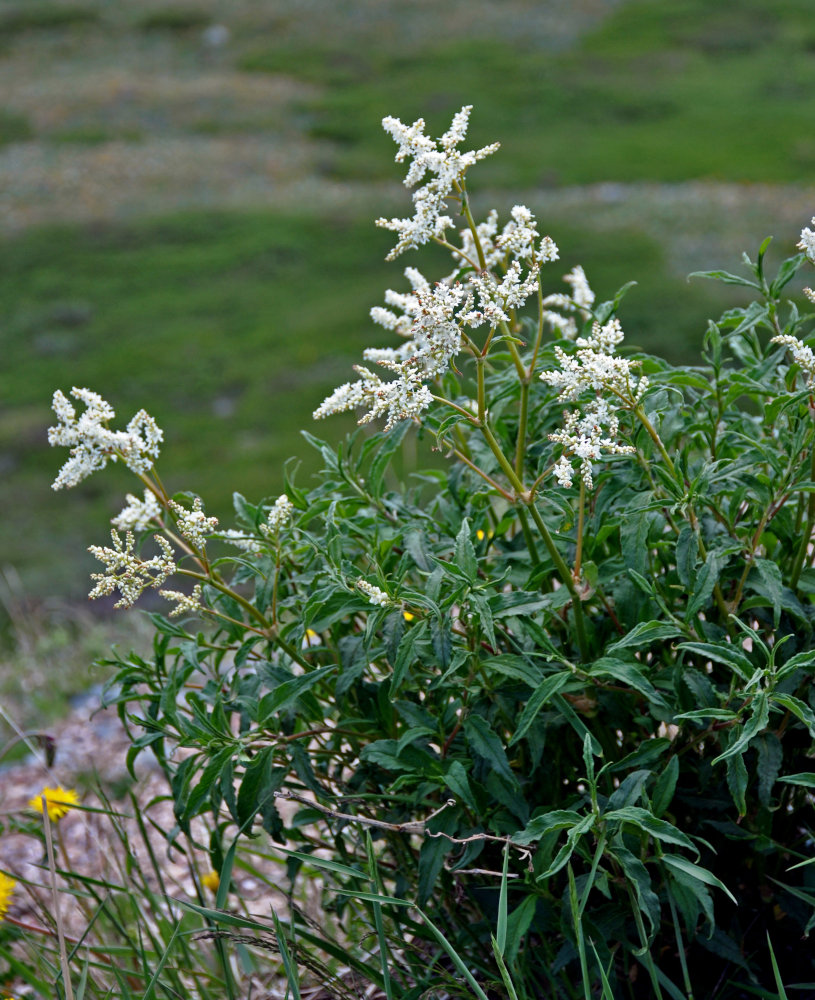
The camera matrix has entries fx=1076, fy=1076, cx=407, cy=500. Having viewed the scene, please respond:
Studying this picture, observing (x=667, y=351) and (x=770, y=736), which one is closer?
(x=770, y=736)

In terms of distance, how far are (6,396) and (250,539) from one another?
55.2ft

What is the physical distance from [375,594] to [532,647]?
39 cm

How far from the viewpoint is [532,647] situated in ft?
7.13

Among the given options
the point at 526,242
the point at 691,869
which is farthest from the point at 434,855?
the point at 526,242

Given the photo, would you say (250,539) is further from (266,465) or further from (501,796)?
(266,465)

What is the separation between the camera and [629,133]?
28188mm

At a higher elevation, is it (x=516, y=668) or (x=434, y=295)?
(x=434, y=295)

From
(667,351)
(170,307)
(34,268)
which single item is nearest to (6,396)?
(170,307)

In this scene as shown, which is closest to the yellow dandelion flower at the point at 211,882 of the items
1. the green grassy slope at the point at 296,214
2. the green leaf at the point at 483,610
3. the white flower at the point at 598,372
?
the green leaf at the point at 483,610

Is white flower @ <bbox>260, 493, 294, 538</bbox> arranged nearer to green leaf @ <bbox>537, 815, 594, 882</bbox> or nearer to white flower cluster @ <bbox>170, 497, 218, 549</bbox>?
white flower cluster @ <bbox>170, 497, 218, 549</bbox>

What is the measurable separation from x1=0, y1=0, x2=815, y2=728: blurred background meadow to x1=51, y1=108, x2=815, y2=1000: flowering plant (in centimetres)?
439

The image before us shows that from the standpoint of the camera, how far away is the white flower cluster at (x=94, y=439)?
2.08 metres

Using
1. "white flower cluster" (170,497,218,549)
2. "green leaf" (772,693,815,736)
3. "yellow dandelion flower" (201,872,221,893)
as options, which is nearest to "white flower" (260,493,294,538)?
"white flower cluster" (170,497,218,549)

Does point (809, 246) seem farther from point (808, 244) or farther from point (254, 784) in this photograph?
point (254, 784)
